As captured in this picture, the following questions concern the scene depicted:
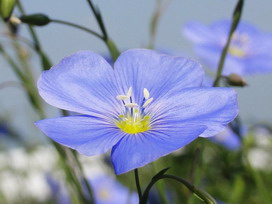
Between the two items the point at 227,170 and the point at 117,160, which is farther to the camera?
the point at 227,170

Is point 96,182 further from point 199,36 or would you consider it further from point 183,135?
point 183,135

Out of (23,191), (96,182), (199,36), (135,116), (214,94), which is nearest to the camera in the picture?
(214,94)

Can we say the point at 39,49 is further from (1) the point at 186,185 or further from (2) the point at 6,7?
(1) the point at 186,185

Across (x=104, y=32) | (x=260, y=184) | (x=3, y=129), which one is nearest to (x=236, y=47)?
(x=260, y=184)

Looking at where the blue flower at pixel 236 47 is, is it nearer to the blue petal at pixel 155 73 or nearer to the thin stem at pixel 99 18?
the thin stem at pixel 99 18

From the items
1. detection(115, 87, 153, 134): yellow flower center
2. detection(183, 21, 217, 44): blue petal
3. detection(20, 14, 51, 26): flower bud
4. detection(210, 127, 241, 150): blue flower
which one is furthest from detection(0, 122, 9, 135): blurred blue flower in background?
detection(115, 87, 153, 134): yellow flower center

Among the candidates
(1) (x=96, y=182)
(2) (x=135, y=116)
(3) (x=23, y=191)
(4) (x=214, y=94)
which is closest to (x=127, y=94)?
(2) (x=135, y=116)
